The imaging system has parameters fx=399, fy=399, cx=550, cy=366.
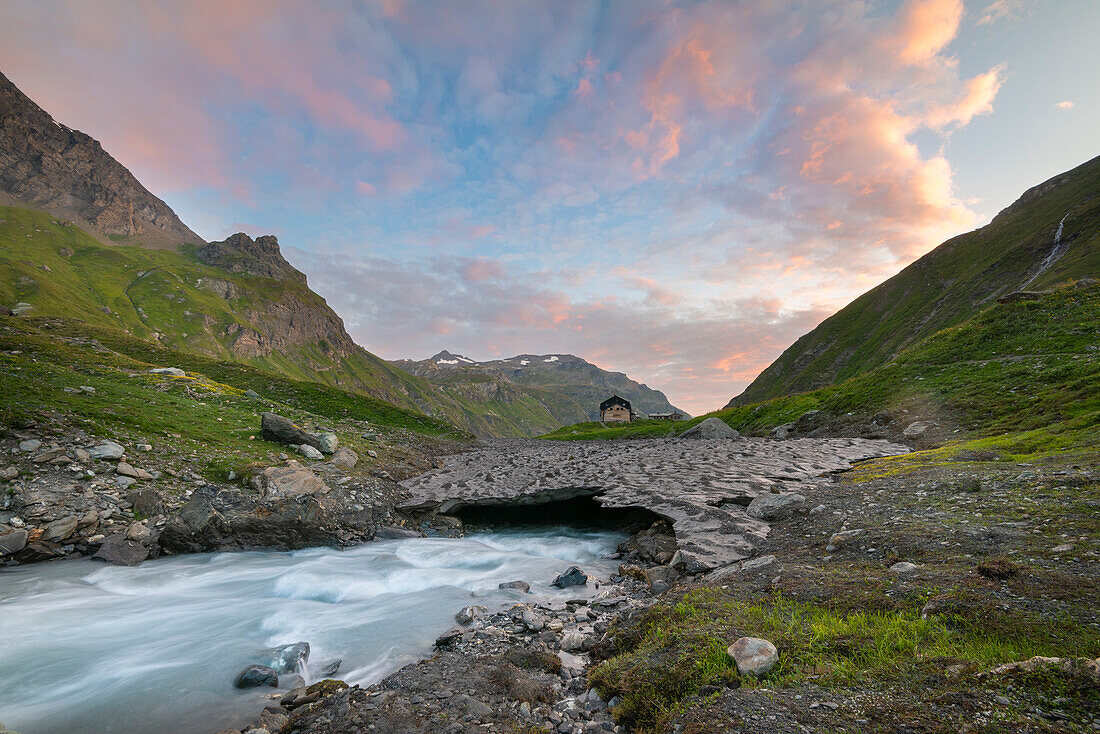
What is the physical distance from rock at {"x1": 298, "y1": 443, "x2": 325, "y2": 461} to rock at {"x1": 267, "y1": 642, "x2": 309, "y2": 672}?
45.4 ft

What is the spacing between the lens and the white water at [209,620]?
774 centimetres

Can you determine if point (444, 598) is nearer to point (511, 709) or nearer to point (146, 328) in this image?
point (511, 709)

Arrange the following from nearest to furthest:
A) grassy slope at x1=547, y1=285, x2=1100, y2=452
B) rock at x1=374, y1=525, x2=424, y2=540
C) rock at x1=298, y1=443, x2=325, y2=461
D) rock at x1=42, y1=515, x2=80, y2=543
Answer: rock at x1=42, y1=515, x2=80, y2=543 < rock at x1=374, y1=525, x2=424, y2=540 < grassy slope at x1=547, y1=285, x2=1100, y2=452 < rock at x1=298, y1=443, x2=325, y2=461

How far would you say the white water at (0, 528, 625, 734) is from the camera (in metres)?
7.74

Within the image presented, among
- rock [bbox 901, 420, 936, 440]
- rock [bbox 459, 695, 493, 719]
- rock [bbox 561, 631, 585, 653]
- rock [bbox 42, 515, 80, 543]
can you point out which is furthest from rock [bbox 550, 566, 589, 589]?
rock [bbox 901, 420, 936, 440]

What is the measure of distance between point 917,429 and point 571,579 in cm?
2627

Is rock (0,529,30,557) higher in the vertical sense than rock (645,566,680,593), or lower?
higher

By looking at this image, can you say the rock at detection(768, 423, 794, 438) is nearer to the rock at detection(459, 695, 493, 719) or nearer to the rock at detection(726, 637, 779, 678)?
the rock at detection(726, 637, 779, 678)

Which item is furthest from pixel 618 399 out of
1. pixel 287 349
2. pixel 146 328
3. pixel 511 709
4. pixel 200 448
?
pixel 287 349

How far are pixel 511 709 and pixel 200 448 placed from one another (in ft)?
64.4

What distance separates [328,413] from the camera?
130 ft

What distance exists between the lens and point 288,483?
16.6 meters

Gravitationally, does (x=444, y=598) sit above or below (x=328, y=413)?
below

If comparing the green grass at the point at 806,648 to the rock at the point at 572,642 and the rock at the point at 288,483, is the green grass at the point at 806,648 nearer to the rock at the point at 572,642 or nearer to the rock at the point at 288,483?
the rock at the point at 572,642
